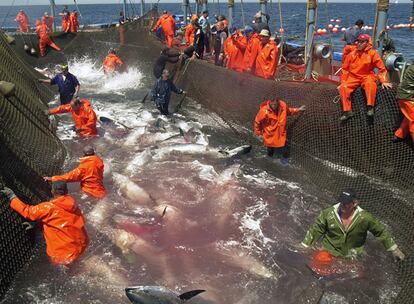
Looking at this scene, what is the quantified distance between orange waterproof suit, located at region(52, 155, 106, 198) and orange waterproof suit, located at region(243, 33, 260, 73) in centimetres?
660

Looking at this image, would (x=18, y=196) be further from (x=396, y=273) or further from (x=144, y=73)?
(x=144, y=73)

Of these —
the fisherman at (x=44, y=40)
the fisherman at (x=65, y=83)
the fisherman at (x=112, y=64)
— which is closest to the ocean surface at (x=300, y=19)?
the fisherman at (x=44, y=40)

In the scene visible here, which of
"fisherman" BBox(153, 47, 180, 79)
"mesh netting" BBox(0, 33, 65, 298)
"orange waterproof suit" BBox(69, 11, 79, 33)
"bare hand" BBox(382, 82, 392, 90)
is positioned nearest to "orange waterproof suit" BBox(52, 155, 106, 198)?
"mesh netting" BBox(0, 33, 65, 298)

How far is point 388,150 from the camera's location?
26.8 feet

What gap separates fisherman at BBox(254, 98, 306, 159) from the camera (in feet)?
31.8

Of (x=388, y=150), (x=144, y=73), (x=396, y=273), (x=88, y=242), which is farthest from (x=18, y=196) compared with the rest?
(x=144, y=73)

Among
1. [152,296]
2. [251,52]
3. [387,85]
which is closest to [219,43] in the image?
[251,52]

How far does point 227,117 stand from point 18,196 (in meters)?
7.68

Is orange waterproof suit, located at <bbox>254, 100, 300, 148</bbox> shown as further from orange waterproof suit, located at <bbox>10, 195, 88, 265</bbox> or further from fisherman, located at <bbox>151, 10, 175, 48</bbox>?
fisherman, located at <bbox>151, 10, 175, 48</bbox>

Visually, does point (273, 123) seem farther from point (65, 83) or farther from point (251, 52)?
point (65, 83)

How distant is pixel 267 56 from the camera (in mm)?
11781

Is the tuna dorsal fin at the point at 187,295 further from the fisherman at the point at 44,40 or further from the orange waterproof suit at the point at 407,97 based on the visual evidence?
the fisherman at the point at 44,40

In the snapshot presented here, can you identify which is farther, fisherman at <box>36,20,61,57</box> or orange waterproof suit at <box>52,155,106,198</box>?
fisherman at <box>36,20,61,57</box>

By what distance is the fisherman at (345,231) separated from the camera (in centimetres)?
593
